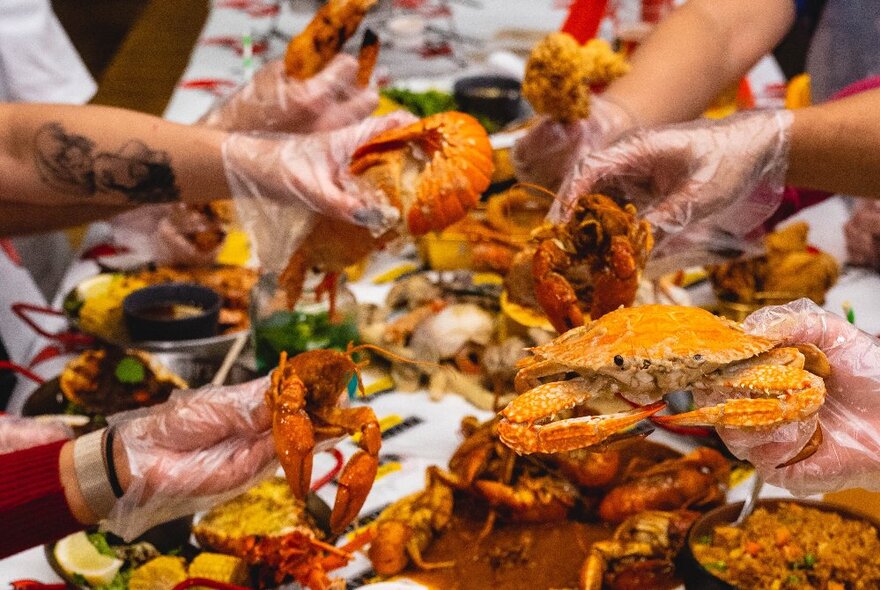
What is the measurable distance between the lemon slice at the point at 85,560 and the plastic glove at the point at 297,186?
64cm

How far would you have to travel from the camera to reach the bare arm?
5.91 ft

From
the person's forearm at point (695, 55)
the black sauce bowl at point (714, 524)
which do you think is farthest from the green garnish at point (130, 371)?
the person's forearm at point (695, 55)

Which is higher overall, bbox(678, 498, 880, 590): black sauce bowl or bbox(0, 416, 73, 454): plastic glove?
bbox(678, 498, 880, 590): black sauce bowl

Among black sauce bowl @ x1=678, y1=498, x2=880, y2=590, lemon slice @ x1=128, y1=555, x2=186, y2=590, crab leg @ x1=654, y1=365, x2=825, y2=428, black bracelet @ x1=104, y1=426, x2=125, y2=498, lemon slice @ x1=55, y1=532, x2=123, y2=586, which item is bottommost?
lemon slice @ x1=55, y1=532, x2=123, y2=586

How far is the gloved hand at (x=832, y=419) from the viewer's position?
114 centimetres

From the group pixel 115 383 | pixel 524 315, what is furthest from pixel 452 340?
pixel 115 383

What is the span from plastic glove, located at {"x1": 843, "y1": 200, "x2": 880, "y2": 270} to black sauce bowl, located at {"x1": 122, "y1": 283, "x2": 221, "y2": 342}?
163 cm

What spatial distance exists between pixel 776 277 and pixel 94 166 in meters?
1.48

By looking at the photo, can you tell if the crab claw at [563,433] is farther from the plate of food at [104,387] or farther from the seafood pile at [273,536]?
the plate of food at [104,387]

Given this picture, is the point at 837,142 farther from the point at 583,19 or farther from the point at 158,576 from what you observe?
the point at 158,576

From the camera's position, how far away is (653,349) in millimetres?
1045

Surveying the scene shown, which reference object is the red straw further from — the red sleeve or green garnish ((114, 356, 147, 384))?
the red sleeve

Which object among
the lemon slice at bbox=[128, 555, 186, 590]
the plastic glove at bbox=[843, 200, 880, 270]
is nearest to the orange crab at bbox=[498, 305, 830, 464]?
the lemon slice at bbox=[128, 555, 186, 590]

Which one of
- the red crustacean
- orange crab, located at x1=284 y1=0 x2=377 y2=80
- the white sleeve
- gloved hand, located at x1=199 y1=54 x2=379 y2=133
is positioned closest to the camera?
the red crustacean
